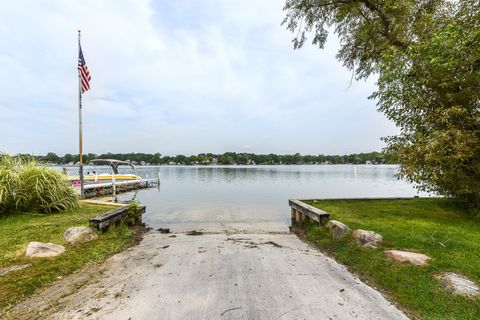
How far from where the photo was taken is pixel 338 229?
18.7ft

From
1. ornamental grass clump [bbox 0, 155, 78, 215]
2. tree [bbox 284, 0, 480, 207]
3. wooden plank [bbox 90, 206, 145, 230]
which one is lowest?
wooden plank [bbox 90, 206, 145, 230]

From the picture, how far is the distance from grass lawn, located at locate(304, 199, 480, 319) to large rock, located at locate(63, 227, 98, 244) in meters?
4.63

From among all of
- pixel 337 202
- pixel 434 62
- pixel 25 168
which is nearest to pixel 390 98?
pixel 434 62

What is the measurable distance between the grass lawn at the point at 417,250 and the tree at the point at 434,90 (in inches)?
38.8

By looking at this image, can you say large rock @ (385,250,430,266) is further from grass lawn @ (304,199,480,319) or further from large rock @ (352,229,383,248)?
large rock @ (352,229,383,248)

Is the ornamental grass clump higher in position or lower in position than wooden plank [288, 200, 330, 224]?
higher

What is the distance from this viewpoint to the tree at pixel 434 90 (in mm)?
5891

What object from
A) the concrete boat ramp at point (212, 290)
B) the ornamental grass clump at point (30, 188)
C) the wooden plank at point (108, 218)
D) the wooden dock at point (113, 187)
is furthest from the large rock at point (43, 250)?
the wooden dock at point (113, 187)

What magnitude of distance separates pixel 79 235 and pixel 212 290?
344 cm

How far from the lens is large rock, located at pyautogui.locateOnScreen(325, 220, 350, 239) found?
18.2ft

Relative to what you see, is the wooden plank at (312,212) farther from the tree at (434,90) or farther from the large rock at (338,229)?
the tree at (434,90)

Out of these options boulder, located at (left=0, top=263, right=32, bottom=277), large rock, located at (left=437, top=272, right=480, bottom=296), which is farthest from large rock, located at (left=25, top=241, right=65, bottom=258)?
large rock, located at (left=437, top=272, right=480, bottom=296)

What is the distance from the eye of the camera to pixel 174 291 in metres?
3.25

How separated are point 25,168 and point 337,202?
9.70m
